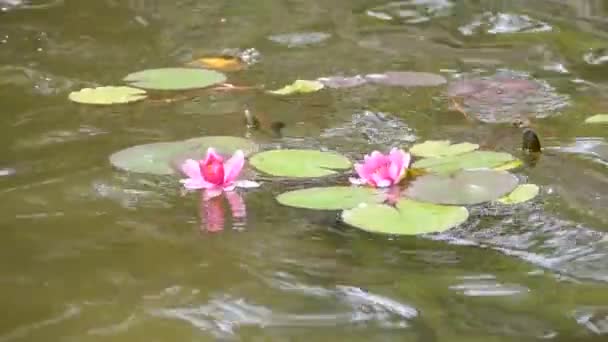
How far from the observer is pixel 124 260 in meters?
1.23

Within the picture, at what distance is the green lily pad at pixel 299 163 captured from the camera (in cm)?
154

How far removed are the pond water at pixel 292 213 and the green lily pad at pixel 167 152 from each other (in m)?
0.03

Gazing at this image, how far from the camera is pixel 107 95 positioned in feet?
6.50

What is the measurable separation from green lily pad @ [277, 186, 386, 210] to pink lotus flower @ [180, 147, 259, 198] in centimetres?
9

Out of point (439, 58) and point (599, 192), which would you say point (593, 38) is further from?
point (599, 192)

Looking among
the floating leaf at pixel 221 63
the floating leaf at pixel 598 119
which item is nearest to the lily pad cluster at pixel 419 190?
the floating leaf at pixel 598 119

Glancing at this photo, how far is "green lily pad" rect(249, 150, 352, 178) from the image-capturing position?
154 centimetres

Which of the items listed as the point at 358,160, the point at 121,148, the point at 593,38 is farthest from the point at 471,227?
the point at 593,38

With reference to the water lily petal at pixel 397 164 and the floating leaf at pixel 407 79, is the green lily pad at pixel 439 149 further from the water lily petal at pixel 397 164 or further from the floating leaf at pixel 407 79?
the floating leaf at pixel 407 79

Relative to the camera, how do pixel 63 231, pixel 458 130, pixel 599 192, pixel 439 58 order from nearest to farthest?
pixel 63 231 < pixel 599 192 < pixel 458 130 < pixel 439 58

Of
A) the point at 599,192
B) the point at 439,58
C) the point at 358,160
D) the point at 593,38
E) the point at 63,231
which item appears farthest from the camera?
the point at 593,38

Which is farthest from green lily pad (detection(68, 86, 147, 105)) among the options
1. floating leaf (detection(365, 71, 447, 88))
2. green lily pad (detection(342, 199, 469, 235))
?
green lily pad (detection(342, 199, 469, 235))

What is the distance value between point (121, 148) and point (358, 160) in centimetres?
40

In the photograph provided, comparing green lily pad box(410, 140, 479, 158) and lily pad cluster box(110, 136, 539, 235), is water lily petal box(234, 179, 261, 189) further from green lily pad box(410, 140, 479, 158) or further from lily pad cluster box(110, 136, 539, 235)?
green lily pad box(410, 140, 479, 158)
